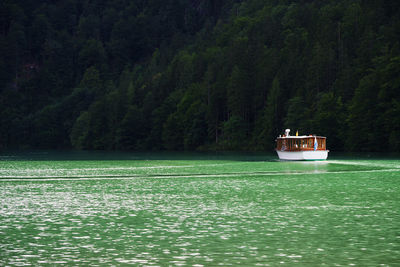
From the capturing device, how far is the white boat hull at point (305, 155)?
86.2m

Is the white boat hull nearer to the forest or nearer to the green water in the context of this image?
the forest

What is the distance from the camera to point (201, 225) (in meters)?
23.2

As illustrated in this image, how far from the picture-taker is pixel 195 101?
7101 inches

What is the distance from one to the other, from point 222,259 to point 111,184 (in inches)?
1096

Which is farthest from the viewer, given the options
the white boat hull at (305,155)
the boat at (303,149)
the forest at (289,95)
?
the forest at (289,95)

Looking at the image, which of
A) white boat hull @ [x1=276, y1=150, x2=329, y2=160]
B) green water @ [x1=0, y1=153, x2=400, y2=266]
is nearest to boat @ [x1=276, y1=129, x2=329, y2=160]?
white boat hull @ [x1=276, y1=150, x2=329, y2=160]

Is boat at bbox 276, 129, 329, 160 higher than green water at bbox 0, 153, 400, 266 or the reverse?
higher

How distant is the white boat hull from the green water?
4601 cm

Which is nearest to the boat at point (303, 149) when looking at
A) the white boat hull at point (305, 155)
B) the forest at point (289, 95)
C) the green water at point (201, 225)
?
the white boat hull at point (305, 155)

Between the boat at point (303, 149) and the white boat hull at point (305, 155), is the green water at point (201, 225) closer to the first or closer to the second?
the white boat hull at point (305, 155)

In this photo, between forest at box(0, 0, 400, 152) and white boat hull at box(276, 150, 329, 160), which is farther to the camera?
forest at box(0, 0, 400, 152)

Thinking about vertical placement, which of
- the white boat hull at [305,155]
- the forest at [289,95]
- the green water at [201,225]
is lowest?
the green water at [201,225]

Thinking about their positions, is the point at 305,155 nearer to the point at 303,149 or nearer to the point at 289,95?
the point at 303,149

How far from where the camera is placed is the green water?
17.4 metres
